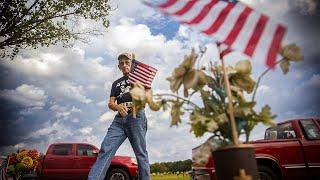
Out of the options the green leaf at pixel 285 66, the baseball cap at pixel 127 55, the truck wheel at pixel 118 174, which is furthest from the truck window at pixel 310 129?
the truck wheel at pixel 118 174

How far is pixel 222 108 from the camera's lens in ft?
8.34

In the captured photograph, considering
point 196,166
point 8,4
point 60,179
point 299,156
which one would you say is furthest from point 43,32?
point 299,156

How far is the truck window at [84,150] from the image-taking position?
13.3 metres

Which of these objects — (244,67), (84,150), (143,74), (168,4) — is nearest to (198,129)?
(244,67)

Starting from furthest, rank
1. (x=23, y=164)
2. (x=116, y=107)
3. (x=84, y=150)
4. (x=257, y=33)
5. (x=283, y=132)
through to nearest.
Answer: (x=84, y=150) < (x=23, y=164) < (x=283, y=132) < (x=116, y=107) < (x=257, y=33)

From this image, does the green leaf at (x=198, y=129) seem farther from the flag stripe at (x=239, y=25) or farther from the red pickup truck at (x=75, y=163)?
the red pickup truck at (x=75, y=163)

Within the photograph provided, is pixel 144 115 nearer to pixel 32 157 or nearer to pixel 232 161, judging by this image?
pixel 232 161

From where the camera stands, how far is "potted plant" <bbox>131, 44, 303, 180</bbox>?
2.31 m

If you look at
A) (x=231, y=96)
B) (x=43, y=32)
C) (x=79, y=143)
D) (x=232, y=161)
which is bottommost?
(x=232, y=161)

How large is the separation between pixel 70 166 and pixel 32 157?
148cm

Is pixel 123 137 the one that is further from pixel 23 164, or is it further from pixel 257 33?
pixel 23 164

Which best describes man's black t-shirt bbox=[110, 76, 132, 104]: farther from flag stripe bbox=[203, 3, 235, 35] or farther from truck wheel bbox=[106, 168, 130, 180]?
truck wheel bbox=[106, 168, 130, 180]

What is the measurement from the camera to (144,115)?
203 inches

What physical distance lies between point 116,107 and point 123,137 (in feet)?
1.29
